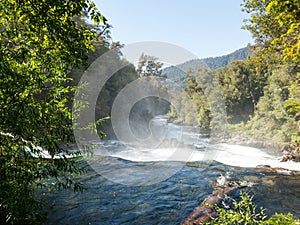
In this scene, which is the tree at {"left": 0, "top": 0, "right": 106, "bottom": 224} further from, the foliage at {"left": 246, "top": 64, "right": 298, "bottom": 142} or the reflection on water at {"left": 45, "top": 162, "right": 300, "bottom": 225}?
the foliage at {"left": 246, "top": 64, "right": 298, "bottom": 142}

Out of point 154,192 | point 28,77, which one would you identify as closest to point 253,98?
point 154,192

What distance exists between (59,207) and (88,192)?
123cm

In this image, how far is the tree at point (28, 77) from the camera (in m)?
2.56

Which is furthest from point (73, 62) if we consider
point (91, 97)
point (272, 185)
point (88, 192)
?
point (91, 97)

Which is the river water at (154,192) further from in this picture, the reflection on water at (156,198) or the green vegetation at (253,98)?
the green vegetation at (253,98)

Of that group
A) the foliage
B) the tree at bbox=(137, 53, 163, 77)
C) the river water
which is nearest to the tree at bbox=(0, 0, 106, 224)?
the river water

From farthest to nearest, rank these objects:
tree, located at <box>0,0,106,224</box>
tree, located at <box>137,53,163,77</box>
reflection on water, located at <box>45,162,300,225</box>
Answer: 1. tree, located at <box>137,53,163,77</box>
2. reflection on water, located at <box>45,162,300,225</box>
3. tree, located at <box>0,0,106,224</box>

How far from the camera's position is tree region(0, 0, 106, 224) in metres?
2.56

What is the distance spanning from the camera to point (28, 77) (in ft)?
9.38

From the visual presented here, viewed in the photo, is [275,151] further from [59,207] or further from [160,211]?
[59,207]

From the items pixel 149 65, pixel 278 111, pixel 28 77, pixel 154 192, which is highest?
pixel 149 65

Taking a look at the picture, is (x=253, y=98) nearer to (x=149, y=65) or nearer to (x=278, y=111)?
(x=278, y=111)

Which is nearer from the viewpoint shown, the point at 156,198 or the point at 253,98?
the point at 156,198

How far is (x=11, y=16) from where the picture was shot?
271 centimetres
